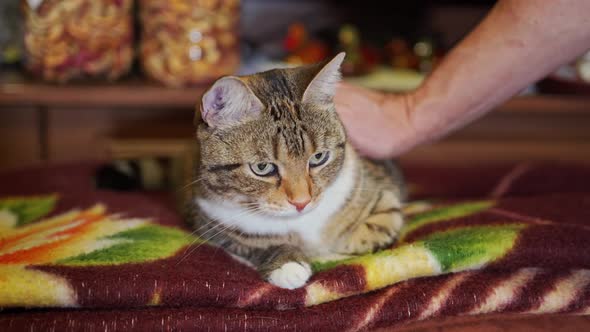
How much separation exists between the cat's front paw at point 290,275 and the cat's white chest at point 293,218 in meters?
0.15

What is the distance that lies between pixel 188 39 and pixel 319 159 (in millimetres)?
941

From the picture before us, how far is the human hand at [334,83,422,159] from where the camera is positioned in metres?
1.35

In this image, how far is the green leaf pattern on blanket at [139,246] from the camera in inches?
41.1

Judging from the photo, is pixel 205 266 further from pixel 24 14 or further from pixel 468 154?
pixel 468 154

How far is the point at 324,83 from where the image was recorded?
117cm

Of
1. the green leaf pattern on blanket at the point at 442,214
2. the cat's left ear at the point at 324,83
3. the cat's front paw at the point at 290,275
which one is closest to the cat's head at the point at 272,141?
the cat's left ear at the point at 324,83

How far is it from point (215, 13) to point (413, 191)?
0.85 metres

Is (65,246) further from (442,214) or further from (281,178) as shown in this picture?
(442,214)

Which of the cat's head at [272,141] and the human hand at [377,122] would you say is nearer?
the cat's head at [272,141]

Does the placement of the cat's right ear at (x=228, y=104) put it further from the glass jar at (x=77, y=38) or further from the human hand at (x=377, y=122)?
the glass jar at (x=77, y=38)

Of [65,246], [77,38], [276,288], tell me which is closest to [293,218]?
[276,288]

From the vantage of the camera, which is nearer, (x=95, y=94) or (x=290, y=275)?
(x=290, y=275)

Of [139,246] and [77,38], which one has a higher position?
[77,38]

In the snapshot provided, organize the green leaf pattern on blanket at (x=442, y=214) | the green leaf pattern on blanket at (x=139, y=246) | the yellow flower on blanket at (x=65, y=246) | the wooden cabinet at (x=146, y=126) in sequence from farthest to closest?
1. the wooden cabinet at (x=146, y=126)
2. the green leaf pattern on blanket at (x=442, y=214)
3. the green leaf pattern on blanket at (x=139, y=246)
4. the yellow flower on blanket at (x=65, y=246)
